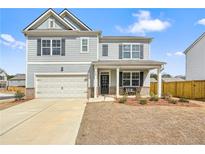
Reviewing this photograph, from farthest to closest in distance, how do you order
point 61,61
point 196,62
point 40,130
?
point 196,62, point 61,61, point 40,130

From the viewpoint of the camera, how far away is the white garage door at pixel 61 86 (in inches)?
859

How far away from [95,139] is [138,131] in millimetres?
1748

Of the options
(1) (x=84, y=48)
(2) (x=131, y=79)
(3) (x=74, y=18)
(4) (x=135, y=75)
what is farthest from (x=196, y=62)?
(3) (x=74, y=18)

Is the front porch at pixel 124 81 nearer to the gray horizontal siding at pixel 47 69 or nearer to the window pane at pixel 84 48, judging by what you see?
the gray horizontal siding at pixel 47 69

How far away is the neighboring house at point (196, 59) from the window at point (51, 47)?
15.3 m

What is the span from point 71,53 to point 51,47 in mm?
1803

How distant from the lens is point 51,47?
21.8m

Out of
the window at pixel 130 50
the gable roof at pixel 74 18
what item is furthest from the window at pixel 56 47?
the window at pixel 130 50

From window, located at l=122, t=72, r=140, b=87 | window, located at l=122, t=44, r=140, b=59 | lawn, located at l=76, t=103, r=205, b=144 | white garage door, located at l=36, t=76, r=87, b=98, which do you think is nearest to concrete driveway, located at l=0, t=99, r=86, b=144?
lawn, located at l=76, t=103, r=205, b=144

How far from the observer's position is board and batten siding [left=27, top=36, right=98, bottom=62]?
21.7 meters

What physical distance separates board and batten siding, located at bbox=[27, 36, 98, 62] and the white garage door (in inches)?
61.7

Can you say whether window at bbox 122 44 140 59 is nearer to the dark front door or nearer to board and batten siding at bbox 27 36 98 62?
the dark front door

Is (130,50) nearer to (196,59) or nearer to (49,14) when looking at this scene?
(49,14)
